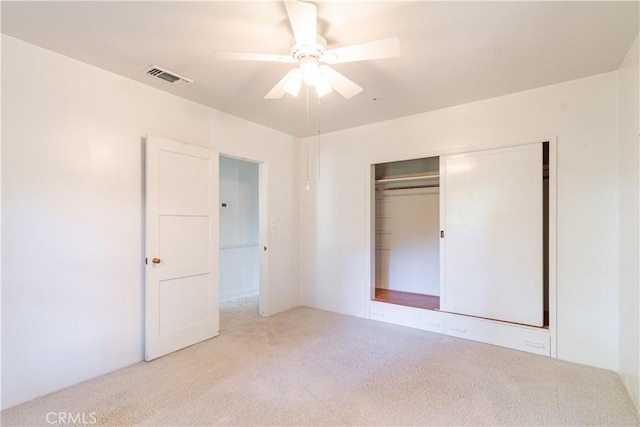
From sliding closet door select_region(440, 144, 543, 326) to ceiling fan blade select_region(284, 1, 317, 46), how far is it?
7.50 feet

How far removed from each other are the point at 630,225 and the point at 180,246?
3.78 meters

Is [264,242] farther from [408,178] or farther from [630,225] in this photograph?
[630,225]

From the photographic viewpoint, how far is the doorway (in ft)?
17.5

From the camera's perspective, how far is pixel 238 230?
5625 mm

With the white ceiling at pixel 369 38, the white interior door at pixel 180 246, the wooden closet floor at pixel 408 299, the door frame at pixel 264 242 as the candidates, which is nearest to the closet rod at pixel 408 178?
the white ceiling at pixel 369 38

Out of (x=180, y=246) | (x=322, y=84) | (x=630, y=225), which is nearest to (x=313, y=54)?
(x=322, y=84)

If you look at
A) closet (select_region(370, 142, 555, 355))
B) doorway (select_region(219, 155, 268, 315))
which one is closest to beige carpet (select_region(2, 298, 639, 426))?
closet (select_region(370, 142, 555, 355))

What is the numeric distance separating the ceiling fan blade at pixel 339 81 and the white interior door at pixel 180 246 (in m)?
1.69

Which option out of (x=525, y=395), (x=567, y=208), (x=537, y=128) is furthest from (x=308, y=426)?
(x=537, y=128)

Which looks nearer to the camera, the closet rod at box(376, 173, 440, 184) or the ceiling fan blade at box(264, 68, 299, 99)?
the ceiling fan blade at box(264, 68, 299, 99)

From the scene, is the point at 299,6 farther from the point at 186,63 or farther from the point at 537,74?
the point at 537,74

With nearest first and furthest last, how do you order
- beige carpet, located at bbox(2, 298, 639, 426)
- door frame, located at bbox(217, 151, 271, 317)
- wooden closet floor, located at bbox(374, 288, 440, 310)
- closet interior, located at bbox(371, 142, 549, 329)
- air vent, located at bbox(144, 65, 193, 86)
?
beige carpet, located at bbox(2, 298, 639, 426) < air vent, located at bbox(144, 65, 193, 86) < wooden closet floor, located at bbox(374, 288, 440, 310) < door frame, located at bbox(217, 151, 271, 317) < closet interior, located at bbox(371, 142, 549, 329)

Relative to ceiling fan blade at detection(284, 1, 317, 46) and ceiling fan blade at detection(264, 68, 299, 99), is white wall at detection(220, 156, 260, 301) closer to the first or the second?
ceiling fan blade at detection(264, 68, 299, 99)

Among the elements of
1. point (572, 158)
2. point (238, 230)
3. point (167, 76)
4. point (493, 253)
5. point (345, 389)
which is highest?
point (167, 76)
